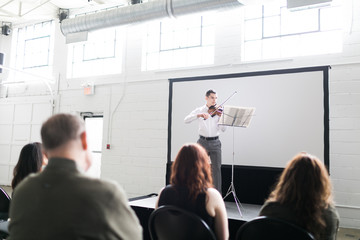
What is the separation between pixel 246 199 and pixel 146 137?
2288 mm

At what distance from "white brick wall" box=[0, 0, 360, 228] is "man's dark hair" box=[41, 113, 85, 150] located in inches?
164

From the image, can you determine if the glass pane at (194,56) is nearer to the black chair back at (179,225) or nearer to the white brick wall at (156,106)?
the white brick wall at (156,106)

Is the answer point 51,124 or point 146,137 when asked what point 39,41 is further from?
point 51,124

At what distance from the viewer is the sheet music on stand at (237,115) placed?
3375mm

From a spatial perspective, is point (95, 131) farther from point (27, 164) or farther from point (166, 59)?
point (27, 164)

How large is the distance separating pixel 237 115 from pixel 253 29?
7.70 ft

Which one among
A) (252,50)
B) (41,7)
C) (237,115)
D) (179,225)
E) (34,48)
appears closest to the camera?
(179,225)

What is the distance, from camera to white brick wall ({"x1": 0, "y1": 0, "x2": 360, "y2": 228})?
4211mm

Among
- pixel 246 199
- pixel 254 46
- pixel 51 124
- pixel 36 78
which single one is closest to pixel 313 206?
pixel 51 124

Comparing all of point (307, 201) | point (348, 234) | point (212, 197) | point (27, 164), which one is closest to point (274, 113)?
point (348, 234)

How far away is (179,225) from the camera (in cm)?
160

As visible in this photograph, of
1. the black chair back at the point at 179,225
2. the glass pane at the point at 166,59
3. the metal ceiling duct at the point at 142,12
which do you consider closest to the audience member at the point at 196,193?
the black chair back at the point at 179,225

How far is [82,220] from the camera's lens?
88 centimetres

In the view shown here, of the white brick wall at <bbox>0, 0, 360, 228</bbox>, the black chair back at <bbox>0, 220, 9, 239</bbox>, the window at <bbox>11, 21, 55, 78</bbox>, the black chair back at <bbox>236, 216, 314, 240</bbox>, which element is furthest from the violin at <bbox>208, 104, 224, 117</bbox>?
the window at <bbox>11, 21, 55, 78</bbox>
